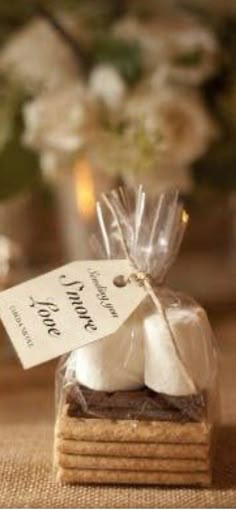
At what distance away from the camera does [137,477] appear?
0.63 meters

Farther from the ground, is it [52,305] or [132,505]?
[52,305]

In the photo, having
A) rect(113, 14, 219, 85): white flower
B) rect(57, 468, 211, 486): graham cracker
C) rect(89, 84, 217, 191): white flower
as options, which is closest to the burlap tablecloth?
rect(57, 468, 211, 486): graham cracker

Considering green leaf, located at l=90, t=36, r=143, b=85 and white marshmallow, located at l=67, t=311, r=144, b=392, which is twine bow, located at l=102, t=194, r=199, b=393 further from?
green leaf, located at l=90, t=36, r=143, b=85

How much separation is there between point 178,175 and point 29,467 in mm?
457

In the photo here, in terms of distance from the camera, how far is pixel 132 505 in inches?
24.1

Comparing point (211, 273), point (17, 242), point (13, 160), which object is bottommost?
point (211, 273)

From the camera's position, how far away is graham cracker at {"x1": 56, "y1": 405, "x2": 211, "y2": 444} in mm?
609

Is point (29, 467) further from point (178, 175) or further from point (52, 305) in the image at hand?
point (178, 175)

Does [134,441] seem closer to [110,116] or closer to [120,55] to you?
[110,116]

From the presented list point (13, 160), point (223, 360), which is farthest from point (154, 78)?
point (223, 360)

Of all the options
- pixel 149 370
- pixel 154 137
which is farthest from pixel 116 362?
pixel 154 137

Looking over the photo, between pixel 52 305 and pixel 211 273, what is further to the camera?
pixel 211 273

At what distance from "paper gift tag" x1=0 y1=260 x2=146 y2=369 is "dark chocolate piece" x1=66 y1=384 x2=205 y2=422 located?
0.04 metres

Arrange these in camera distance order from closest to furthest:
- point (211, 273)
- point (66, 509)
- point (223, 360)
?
point (66, 509) → point (223, 360) → point (211, 273)
